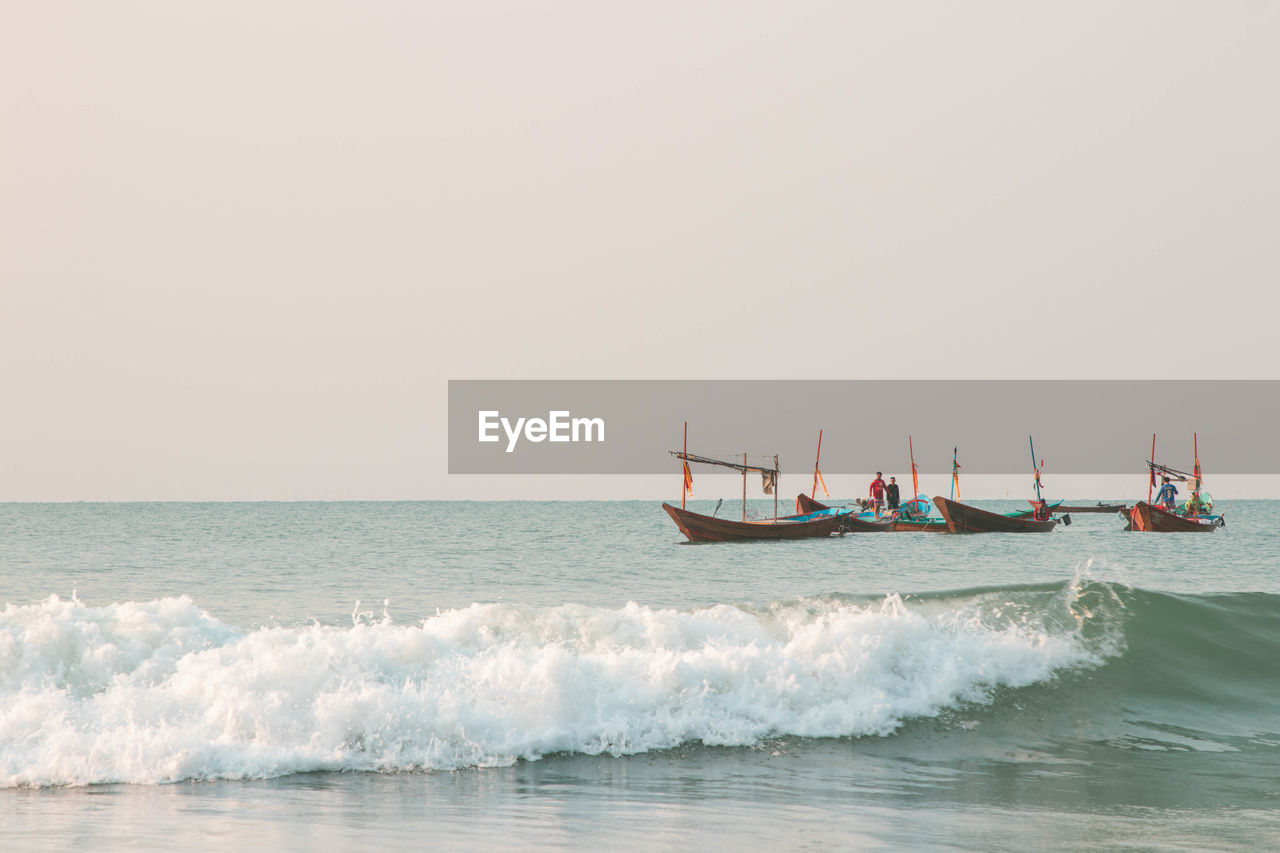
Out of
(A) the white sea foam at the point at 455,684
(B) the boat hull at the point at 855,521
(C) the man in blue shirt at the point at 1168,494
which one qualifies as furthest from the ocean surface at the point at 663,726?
(C) the man in blue shirt at the point at 1168,494

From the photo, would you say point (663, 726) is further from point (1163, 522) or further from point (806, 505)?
point (1163, 522)

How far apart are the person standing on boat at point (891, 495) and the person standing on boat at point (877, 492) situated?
0.32 metres

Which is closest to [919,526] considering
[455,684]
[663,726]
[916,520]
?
[916,520]

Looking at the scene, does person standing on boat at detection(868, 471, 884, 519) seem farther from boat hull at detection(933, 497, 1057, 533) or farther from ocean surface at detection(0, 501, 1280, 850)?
ocean surface at detection(0, 501, 1280, 850)

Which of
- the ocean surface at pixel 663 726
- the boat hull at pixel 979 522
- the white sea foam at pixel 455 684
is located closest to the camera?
the ocean surface at pixel 663 726

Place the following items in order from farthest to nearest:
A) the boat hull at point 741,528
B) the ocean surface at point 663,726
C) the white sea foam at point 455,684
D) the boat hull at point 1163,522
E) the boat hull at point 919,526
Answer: the boat hull at point 1163,522
the boat hull at point 919,526
the boat hull at point 741,528
the white sea foam at point 455,684
the ocean surface at point 663,726

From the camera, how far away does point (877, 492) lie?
225 ft

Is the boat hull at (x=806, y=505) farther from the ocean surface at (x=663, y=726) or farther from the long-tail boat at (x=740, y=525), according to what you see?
the ocean surface at (x=663, y=726)

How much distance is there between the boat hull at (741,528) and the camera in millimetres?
53938

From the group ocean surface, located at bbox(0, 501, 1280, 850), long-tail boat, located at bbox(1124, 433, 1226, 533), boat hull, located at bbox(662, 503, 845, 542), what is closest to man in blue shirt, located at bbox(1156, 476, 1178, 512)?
long-tail boat, located at bbox(1124, 433, 1226, 533)

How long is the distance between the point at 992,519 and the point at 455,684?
193ft

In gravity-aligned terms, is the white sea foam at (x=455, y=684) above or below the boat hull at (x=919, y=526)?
above

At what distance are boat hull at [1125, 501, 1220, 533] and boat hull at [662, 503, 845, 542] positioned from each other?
2444cm

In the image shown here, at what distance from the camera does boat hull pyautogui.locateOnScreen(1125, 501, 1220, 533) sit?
6744 cm
